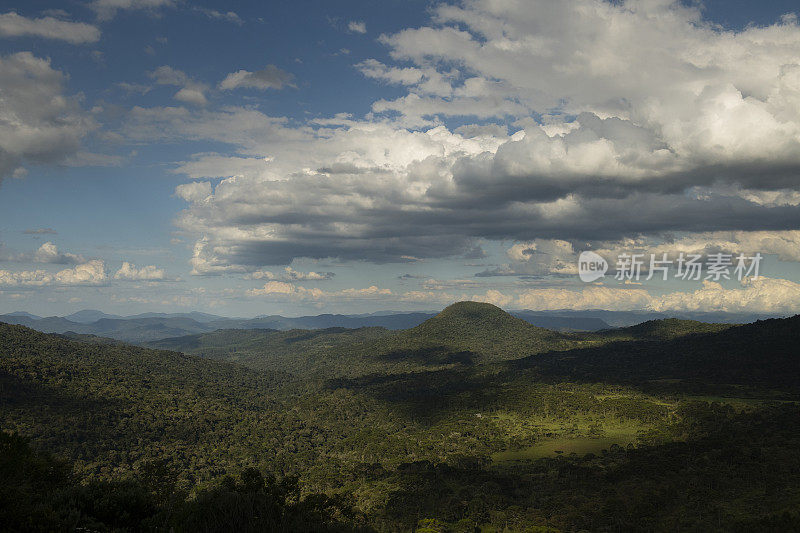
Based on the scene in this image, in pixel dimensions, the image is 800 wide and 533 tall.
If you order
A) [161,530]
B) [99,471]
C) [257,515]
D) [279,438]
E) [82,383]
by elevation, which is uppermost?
[161,530]

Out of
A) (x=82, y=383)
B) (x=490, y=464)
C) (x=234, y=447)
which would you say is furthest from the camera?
(x=82, y=383)

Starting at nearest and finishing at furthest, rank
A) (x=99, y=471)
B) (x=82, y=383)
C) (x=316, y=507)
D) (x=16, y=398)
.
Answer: (x=316, y=507), (x=99, y=471), (x=16, y=398), (x=82, y=383)

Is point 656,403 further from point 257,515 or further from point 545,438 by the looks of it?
point 257,515

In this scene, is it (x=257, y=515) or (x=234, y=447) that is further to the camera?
(x=234, y=447)

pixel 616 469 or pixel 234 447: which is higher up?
pixel 616 469

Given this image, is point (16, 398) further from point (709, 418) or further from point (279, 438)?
point (709, 418)

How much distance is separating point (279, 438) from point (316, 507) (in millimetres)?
125034

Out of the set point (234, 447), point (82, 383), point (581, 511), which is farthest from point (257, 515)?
point (82, 383)

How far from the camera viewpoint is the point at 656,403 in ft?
581

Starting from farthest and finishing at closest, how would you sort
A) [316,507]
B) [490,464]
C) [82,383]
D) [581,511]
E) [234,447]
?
[82,383]
[234,447]
[490,464]
[581,511]
[316,507]

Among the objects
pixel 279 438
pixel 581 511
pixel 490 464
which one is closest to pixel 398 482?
pixel 490 464

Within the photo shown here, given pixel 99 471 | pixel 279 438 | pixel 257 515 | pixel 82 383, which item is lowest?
pixel 279 438

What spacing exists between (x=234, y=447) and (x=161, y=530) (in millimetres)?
171909

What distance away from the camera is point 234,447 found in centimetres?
17462
